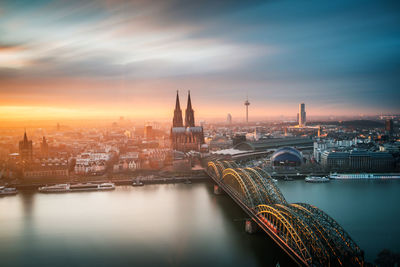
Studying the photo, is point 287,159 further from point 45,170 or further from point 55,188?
point 45,170

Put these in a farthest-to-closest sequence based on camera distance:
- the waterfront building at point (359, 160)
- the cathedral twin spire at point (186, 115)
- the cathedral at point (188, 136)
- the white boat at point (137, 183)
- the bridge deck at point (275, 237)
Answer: the cathedral twin spire at point (186, 115) → the cathedral at point (188, 136) → the waterfront building at point (359, 160) → the white boat at point (137, 183) → the bridge deck at point (275, 237)

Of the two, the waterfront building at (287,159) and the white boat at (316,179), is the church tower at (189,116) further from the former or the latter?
the white boat at (316,179)

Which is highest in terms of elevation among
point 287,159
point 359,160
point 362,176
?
point 287,159

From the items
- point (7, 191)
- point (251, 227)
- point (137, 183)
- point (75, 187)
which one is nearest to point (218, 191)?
point (137, 183)

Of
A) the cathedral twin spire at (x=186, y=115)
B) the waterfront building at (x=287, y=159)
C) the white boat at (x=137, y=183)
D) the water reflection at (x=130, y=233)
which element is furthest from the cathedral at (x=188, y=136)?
the water reflection at (x=130, y=233)

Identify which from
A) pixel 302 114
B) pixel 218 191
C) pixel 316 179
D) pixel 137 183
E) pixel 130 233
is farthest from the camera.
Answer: pixel 302 114

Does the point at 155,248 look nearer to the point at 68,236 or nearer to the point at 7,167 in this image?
the point at 68,236
